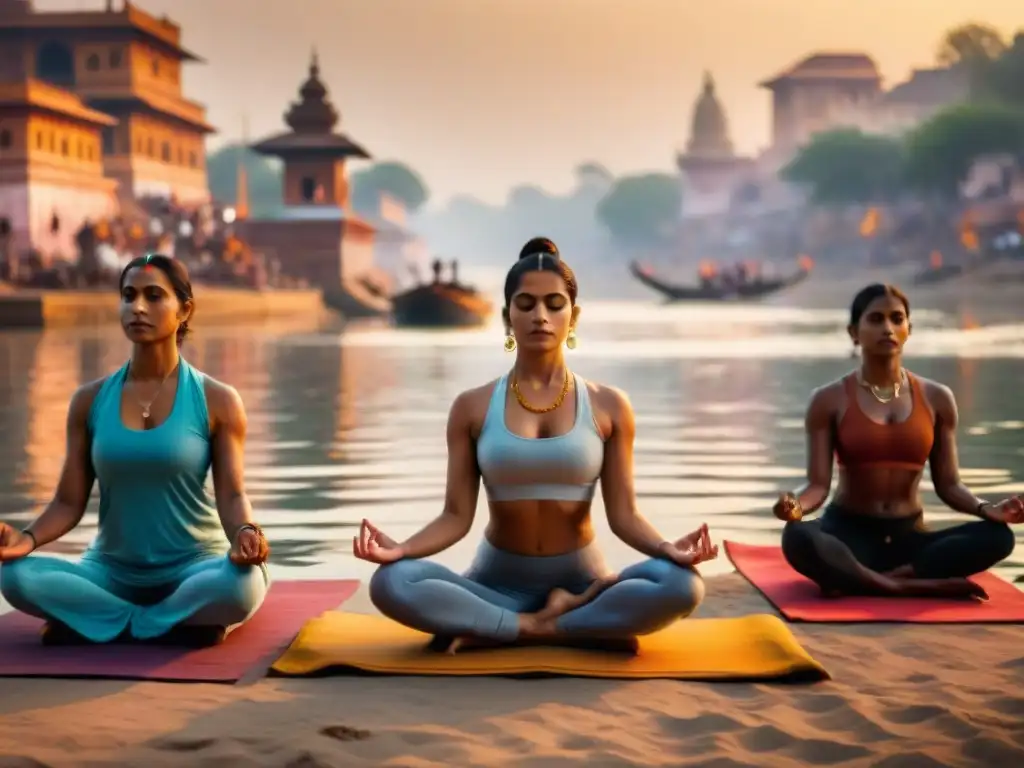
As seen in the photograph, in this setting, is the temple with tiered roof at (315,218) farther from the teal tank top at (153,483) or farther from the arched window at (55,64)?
the teal tank top at (153,483)

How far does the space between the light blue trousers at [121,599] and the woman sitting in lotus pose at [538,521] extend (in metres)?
0.42

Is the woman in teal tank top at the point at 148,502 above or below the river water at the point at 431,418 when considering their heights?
above

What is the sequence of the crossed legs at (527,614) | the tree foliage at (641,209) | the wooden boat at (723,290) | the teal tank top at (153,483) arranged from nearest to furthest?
the crossed legs at (527,614)
the teal tank top at (153,483)
the wooden boat at (723,290)
the tree foliage at (641,209)

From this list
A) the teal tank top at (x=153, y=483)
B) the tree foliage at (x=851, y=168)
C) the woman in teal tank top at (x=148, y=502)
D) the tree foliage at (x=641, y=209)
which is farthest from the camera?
the tree foliage at (x=641, y=209)

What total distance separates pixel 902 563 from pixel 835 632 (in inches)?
32.9

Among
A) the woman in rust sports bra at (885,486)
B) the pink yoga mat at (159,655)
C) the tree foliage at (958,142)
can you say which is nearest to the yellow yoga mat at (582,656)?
the pink yoga mat at (159,655)

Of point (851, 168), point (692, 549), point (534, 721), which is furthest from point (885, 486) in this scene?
point (851, 168)

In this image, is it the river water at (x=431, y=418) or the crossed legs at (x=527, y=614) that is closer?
the crossed legs at (x=527, y=614)

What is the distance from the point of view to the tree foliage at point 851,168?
7775 centimetres

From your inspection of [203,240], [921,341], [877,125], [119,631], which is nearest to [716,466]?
[119,631]

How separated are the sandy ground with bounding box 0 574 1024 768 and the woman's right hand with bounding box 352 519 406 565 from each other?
35cm

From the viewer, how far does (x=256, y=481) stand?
9789 millimetres

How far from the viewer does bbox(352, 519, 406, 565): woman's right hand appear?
15.0 feet

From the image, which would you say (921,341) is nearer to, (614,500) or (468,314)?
(468,314)
